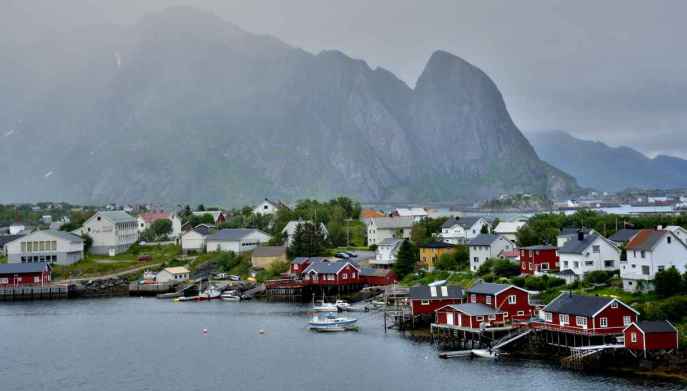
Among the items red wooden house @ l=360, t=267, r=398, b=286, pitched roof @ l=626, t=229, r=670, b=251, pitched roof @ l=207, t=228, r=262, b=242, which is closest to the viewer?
pitched roof @ l=626, t=229, r=670, b=251

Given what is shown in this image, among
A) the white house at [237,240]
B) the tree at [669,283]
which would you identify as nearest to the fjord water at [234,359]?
the tree at [669,283]

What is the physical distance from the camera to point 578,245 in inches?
2640

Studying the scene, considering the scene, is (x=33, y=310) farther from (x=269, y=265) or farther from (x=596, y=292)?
(x=596, y=292)

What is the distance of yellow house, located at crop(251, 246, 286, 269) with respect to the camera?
101 m

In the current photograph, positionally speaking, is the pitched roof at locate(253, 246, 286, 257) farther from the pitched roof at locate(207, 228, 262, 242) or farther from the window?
the window

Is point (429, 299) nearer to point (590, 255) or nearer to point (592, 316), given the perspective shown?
point (590, 255)

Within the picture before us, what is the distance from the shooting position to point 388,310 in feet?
230

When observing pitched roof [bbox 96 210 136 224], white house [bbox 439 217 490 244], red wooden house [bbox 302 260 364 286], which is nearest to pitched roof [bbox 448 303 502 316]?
red wooden house [bbox 302 260 364 286]

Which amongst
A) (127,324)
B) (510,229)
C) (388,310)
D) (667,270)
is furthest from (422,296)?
(510,229)

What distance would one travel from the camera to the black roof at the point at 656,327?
149 feet

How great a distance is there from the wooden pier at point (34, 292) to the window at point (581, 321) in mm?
62332

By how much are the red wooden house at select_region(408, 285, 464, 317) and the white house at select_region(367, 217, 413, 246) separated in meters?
46.6

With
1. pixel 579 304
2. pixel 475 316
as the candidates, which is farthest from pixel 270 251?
pixel 579 304

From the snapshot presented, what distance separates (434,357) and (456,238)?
5021 cm
